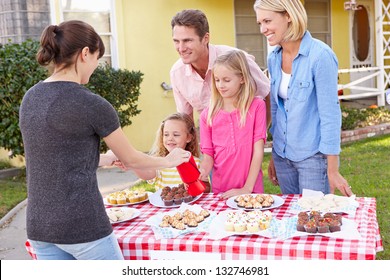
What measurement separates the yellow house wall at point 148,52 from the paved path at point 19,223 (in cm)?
121

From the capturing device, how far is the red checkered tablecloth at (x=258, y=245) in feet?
6.92

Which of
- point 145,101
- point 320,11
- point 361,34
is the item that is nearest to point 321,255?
point 145,101

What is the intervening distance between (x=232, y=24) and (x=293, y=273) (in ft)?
25.7

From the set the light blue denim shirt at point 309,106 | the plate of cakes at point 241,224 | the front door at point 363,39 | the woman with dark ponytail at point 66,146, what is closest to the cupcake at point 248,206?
the plate of cakes at point 241,224

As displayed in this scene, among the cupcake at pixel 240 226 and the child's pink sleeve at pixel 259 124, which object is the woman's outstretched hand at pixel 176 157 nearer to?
the cupcake at pixel 240 226

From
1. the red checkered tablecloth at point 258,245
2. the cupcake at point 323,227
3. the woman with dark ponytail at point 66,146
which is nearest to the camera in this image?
the woman with dark ponytail at point 66,146

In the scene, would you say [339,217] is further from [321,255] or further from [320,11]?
[320,11]

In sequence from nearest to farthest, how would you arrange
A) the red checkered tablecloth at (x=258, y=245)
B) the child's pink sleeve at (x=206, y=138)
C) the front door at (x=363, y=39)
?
1. the red checkered tablecloth at (x=258, y=245)
2. the child's pink sleeve at (x=206, y=138)
3. the front door at (x=363, y=39)

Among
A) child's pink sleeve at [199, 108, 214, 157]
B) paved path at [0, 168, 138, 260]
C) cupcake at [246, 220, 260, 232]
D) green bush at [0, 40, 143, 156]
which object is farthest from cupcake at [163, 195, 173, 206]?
green bush at [0, 40, 143, 156]

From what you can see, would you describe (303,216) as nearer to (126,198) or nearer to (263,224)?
(263,224)

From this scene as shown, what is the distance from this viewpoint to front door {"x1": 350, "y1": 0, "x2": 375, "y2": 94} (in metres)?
12.0

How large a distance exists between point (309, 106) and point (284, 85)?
23 cm

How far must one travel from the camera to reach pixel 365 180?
6.04 m

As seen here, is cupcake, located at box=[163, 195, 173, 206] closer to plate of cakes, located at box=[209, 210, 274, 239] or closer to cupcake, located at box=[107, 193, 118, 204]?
cupcake, located at box=[107, 193, 118, 204]
